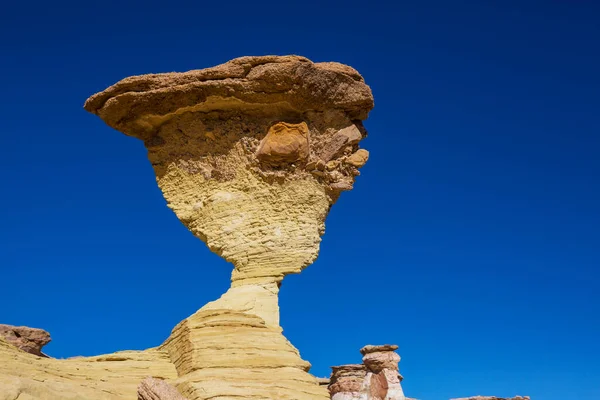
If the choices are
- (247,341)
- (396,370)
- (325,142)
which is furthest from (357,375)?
(247,341)

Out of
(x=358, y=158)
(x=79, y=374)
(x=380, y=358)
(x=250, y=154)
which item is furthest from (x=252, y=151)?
(x=380, y=358)

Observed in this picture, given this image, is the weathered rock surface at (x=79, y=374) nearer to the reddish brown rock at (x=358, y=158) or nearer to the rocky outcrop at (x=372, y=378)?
the reddish brown rock at (x=358, y=158)

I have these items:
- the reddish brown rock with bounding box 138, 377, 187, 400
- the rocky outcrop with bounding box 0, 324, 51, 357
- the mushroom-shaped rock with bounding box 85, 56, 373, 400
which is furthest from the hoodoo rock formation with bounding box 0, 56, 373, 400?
the rocky outcrop with bounding box 0, 324, 51, 357

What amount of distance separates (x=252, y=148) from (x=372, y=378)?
21.0m

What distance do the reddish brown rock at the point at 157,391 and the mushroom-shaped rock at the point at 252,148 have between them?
2.99 metres

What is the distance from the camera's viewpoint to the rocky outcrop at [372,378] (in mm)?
32125

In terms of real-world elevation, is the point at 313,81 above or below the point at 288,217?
above

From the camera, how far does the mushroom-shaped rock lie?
13883 mm

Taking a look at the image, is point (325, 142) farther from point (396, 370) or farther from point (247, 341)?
point (396, 370)

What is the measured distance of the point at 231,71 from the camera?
1437 centimetres

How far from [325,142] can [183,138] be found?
3.14m

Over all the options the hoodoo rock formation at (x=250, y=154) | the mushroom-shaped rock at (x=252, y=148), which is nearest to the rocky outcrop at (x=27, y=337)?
the hoodoo rock formation at (x=250, y=154)

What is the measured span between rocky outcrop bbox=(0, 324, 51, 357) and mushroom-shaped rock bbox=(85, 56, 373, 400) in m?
3.79

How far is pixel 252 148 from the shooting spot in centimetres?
1467
